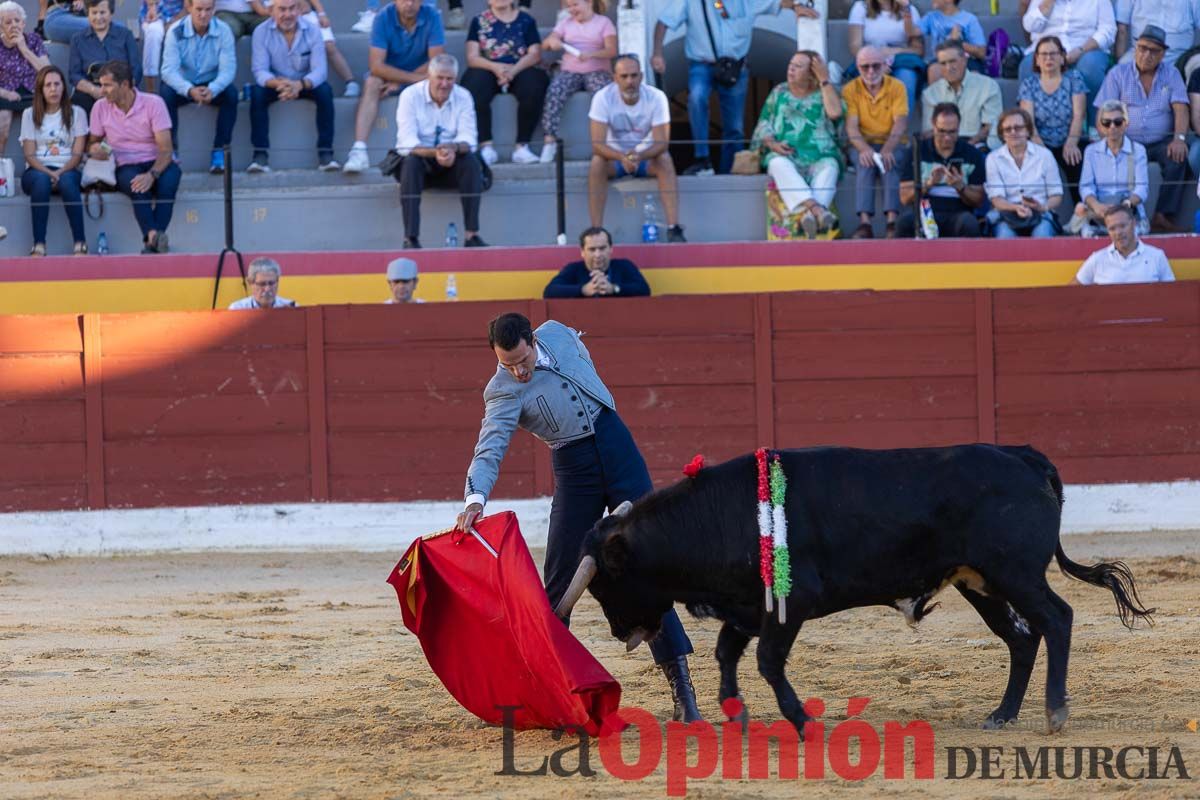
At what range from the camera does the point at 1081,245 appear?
335 inches

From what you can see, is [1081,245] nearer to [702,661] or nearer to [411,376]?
[411,376]

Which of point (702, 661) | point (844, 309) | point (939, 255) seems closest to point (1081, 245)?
point (939, 255)

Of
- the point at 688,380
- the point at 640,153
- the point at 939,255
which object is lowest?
the point at 688,380

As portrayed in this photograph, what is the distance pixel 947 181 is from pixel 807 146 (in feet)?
2.48

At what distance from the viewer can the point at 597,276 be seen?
8.04m

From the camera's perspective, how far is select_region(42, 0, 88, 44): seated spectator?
9.48 m

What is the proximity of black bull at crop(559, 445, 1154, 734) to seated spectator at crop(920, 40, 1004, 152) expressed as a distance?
501cm

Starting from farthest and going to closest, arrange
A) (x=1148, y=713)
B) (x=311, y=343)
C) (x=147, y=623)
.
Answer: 1. (x=311, y=343)
2. (x=147, y=623)
3. (x=1148, y=713)

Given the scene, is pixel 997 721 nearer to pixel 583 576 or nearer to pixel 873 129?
pixel 583 576

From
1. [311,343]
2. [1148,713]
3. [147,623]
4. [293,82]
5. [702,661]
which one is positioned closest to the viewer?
[1148,713]

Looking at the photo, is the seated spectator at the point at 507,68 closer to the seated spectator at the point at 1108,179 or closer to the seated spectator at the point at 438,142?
the seated spectator at the point at 438,142

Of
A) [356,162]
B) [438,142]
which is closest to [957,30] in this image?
[438,142]

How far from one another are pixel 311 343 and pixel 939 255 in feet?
10.7

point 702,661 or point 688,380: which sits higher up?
point 688,380
